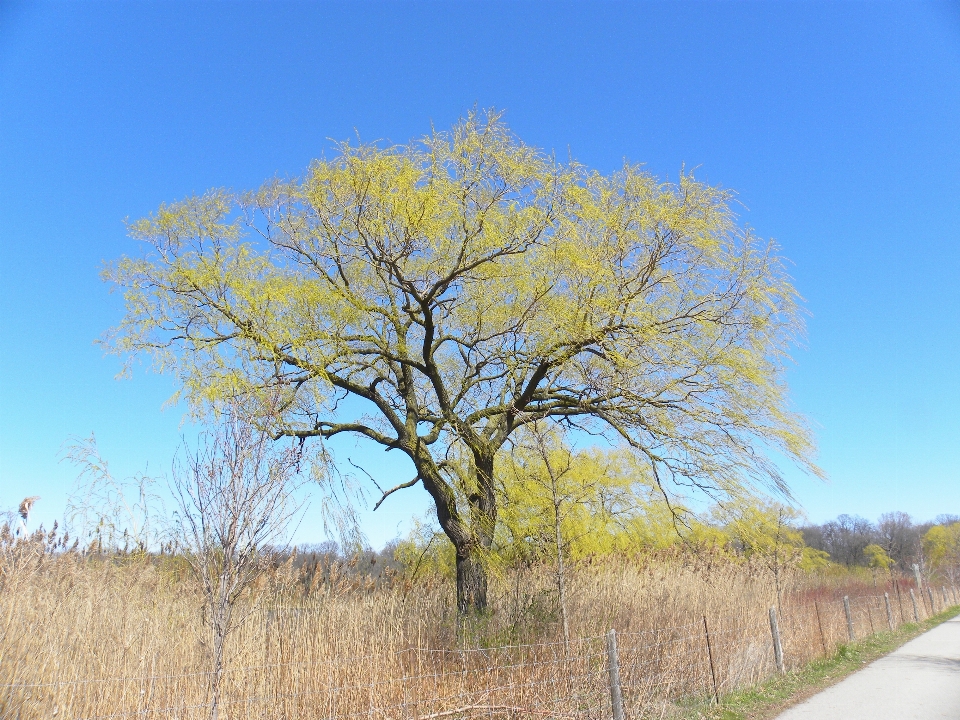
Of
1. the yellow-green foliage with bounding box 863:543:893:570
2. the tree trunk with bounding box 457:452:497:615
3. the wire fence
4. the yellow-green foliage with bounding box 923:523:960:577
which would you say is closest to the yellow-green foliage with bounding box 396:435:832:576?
the tree trunk with bounding box 457:452:497:615

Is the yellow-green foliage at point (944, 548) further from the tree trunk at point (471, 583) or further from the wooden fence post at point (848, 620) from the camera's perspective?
the tree trunk at point (471, 583)

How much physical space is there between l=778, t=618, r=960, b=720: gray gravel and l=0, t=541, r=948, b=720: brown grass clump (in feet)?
4.40

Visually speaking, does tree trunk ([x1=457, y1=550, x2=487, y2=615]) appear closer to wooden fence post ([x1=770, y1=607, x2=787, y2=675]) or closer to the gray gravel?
the gray gravel

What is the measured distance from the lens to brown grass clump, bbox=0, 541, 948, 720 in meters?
5.88

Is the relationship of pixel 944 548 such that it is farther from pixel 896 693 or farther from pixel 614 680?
pixel 614 680

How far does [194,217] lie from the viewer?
991 cm

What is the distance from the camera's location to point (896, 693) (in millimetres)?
9453

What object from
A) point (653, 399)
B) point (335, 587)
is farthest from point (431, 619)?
point (653, 399)

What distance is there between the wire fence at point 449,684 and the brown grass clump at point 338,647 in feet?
0.06

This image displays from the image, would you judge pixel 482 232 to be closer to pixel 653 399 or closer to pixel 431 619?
pixel 653 399

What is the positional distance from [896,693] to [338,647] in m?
8.16

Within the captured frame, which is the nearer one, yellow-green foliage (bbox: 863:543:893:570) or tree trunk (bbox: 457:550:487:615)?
tree trunk (bbox: 457:550:487:615)

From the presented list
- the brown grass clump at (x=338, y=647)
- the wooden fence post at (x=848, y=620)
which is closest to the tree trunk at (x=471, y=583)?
the brown grass clump at (x=338, y=647)

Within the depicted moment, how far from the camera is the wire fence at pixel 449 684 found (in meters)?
5.74
